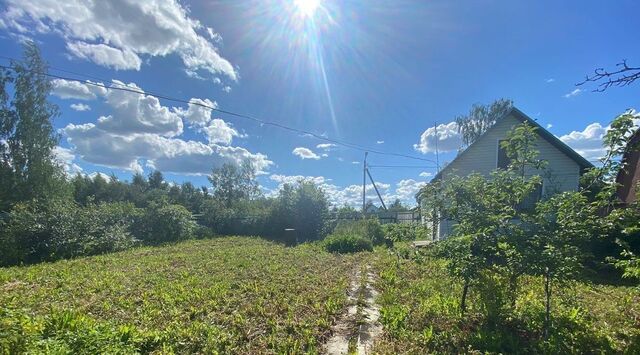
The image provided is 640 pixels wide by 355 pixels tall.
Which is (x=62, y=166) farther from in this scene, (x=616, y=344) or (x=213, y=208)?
(x=616, y=344)

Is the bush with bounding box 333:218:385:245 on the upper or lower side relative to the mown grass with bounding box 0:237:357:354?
upper

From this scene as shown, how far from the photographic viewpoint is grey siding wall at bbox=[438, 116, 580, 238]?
460 inches

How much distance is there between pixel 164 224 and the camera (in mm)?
15922

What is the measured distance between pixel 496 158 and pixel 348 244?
6944 mm

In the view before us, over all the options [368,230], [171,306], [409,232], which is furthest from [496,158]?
[171,306]

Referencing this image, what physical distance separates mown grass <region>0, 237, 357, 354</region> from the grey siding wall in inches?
285

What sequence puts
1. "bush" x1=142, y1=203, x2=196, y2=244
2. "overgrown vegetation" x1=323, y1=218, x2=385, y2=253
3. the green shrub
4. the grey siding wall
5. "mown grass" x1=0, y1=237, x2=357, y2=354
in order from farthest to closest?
"bush" x1=142, y1=203, x2=196, y2=244, "overgrown vegetation" x1=323, y1=218, x2=385, y2=253, the grey siding wall, the green shrub, "mown grass" x1=0, y1=237, x2=357, y2=354

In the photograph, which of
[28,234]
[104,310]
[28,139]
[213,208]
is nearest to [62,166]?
[28,139]

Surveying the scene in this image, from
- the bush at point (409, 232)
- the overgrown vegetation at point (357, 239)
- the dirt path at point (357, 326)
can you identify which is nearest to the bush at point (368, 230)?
the overgrown vegetation at point (357, 239)

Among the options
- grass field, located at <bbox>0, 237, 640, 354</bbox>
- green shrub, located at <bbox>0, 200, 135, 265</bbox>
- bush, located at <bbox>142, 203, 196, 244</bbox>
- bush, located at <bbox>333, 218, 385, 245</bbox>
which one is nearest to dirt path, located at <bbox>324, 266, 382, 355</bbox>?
grass field, located at <bbox>0, 237, 640, 354</bbox>

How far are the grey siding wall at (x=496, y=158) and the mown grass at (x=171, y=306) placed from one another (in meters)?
7.24

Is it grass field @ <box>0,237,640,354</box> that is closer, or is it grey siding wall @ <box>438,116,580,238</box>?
grass field @ <box>0,237,640,354</box>

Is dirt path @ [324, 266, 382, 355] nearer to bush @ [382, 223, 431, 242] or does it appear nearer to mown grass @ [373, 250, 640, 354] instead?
mown grass @ [373, 250, 640, 354]

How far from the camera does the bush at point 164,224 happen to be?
1555 cm
